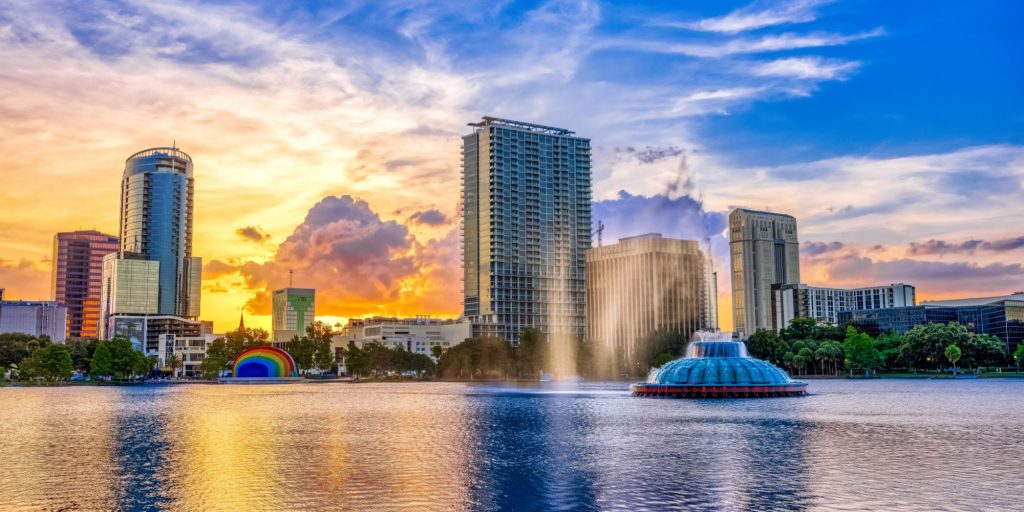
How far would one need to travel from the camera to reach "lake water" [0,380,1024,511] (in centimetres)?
4484

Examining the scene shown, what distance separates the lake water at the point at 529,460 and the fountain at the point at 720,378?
1059 inches

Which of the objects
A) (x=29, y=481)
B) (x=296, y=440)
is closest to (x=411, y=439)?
(x=296, y=440)

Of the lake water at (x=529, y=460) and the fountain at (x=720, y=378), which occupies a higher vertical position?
the fountain at (x=720, y=378)

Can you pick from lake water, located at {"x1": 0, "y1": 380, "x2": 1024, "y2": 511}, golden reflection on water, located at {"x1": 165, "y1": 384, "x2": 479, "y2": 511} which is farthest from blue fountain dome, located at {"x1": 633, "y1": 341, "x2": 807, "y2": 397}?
golden reflection on water, located at {"x1": 165, "y1": 384, "x2": 479, "y2": 511}

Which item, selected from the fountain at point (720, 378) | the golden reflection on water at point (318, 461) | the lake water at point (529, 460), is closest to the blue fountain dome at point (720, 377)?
the fountain at point (720, 378)

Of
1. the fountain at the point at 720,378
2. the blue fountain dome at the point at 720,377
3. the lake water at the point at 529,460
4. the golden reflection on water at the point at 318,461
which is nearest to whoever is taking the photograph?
the lake water at the point at 529,460

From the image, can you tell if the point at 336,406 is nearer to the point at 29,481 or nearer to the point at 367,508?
the point at 29,481

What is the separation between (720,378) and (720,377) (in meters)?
0.15

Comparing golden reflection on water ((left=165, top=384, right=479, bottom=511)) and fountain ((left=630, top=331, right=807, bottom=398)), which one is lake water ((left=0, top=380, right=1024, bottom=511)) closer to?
golden reflection on water ((left=165, top=384, right=479, bottom=511))

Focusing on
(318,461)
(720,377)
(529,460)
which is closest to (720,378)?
(720,377)

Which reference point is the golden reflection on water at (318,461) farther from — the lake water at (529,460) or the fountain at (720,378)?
the fountain at (720,378)

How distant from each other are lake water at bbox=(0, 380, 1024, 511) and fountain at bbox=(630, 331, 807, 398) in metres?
26.9

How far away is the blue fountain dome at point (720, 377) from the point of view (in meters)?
134

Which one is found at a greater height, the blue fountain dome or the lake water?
the blue fountain dome
